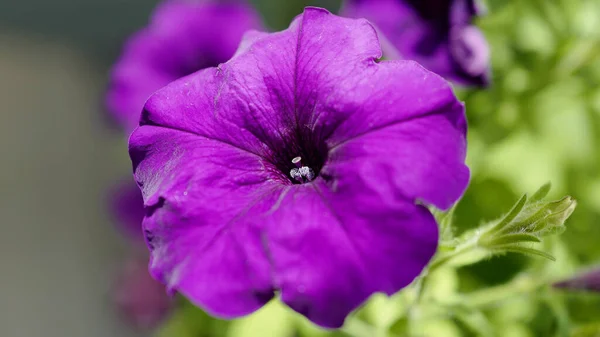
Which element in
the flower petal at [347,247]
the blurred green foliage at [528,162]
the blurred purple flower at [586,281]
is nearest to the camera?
the flower petal at [347,247]

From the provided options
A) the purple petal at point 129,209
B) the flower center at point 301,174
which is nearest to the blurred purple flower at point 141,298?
the purple petal at point 129,209

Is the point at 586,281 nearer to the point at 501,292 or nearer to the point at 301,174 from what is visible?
the point at 501,292

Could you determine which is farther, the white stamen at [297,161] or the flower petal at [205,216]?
the white stamen at [297,161]

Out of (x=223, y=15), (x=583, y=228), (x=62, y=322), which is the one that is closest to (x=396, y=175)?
(x=583, y=228)

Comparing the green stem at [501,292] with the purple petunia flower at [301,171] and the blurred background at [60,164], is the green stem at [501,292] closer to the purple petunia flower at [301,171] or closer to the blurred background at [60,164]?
the purple petunia flower at [301,171]

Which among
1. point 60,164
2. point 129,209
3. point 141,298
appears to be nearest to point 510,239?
point 129,209

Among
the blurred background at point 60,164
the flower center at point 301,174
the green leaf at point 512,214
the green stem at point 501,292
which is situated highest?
the flower center at point 301,174

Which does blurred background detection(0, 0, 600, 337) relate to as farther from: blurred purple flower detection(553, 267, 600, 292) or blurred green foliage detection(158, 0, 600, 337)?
blurred purple flower detection(553, 267, 600, 292)
